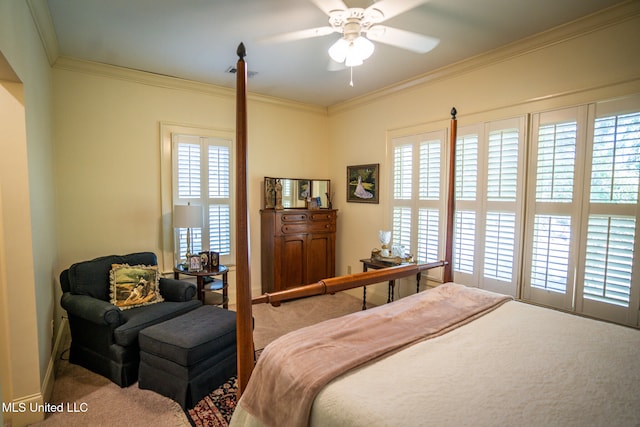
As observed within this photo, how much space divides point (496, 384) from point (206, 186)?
3.46 m

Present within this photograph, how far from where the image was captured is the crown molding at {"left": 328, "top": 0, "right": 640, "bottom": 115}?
7.22 feet

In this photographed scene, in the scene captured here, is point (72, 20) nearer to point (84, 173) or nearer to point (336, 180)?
point (84, 173)

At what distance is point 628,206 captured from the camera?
2.21m

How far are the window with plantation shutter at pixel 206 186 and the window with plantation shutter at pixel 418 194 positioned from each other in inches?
81.4

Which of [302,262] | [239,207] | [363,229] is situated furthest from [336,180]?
[239,207]

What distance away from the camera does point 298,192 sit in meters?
4.46

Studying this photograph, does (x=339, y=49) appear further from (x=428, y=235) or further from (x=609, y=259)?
(x=609, y=259)

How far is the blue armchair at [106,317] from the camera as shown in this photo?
2305 millimetres

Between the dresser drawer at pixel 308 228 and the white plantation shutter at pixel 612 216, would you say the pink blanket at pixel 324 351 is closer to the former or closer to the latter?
the white plantation shutter at pixel 612 216

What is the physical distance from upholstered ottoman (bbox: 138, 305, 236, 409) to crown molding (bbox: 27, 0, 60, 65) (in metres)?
2.26

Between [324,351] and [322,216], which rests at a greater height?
[322,216]

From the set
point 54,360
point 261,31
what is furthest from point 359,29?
point 54,360

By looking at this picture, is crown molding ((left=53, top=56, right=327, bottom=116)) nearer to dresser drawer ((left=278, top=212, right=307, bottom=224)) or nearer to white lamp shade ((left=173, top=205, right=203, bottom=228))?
white lamp shade ((left=173, top=205, right=203, bottom=228))

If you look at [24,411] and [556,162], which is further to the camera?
[556,162]
